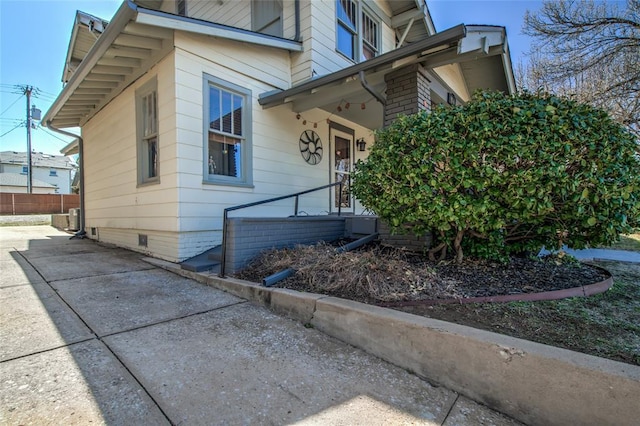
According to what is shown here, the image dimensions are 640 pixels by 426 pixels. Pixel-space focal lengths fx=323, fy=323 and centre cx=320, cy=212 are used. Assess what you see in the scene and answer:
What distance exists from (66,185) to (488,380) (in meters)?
51.4

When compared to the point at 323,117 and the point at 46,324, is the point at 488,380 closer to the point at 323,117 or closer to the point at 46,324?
the point at 46,324

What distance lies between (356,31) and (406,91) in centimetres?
439

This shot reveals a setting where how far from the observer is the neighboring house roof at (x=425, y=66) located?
3965mm

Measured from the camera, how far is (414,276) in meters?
3.20

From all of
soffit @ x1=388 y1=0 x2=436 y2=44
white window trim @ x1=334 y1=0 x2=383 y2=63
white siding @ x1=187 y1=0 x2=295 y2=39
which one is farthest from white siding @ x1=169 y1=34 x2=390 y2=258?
soffit @ x1=388 y1=0 x2=436 y2=44

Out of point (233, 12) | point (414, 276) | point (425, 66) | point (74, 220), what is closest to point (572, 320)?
point (414, 276)

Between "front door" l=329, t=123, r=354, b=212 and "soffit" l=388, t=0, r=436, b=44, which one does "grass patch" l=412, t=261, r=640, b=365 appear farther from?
"soffit" l=388, t=0, r=436, b=44

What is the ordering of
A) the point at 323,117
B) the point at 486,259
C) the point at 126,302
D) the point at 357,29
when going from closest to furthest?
the point at 126,302
the point at 486,259
the point at 323,117
the point at 357,29

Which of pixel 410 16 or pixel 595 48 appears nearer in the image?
pixel 410 16

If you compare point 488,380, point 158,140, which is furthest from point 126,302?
point 488,380

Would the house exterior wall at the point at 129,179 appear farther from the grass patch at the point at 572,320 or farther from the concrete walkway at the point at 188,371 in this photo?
the grass patch at the point at 572,320

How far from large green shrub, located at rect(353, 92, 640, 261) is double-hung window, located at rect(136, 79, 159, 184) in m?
4.14

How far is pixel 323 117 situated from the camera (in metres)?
7.34

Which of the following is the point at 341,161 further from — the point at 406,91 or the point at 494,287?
the point at 494,287
